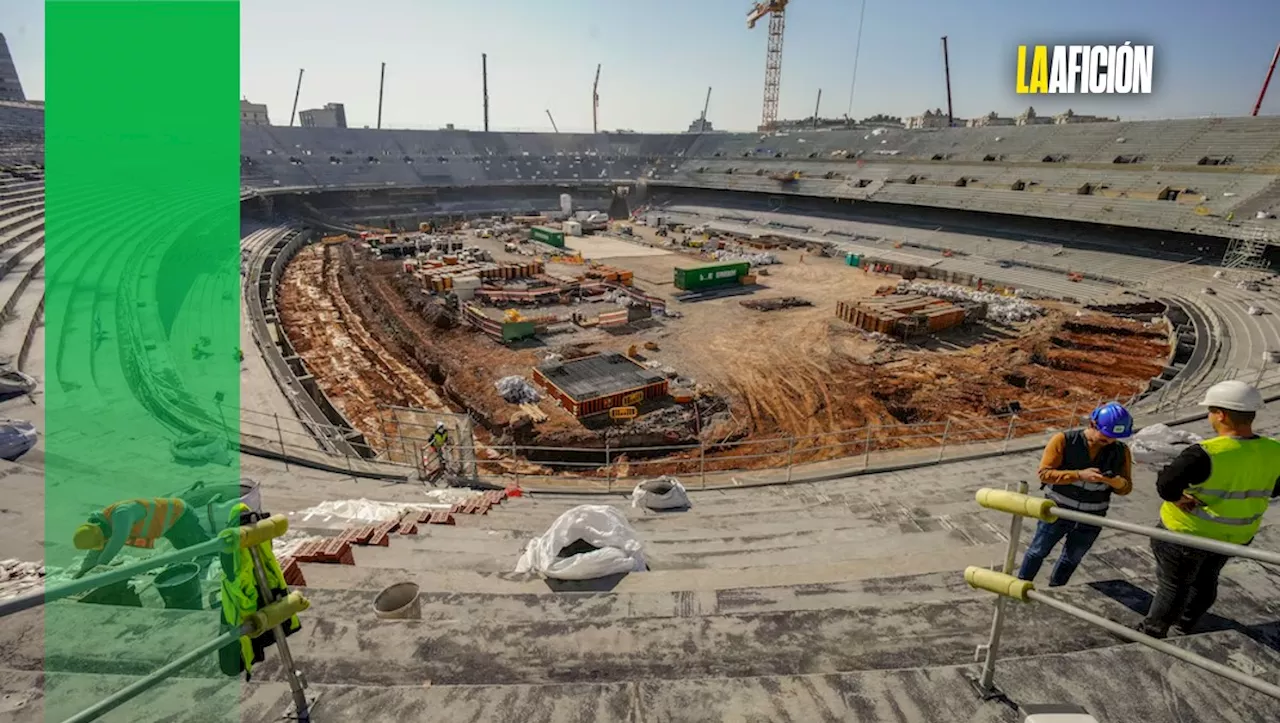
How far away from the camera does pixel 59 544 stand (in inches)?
238

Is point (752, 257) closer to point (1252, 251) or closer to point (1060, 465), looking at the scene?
point (1252, 251)

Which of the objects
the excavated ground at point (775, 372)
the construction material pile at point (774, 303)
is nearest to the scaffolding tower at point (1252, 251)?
the excavated ground at point (775, 372)

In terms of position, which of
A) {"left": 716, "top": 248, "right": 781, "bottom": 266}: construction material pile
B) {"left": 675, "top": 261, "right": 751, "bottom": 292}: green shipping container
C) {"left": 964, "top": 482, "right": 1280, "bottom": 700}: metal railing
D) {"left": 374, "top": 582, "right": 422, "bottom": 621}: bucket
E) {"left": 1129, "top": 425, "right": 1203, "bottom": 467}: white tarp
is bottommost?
{"left": 374, "top": 582, "right": 422, "bottom": 621}: bucket

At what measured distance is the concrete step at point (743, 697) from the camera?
3111mm

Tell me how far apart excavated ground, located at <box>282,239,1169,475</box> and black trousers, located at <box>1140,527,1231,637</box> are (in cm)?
914

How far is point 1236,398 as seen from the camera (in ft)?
11.2

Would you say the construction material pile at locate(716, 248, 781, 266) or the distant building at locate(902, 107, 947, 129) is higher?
the distant building at locate(902, 107, 947, 129)

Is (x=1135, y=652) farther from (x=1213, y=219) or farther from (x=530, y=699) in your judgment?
(x=1213, y=219)

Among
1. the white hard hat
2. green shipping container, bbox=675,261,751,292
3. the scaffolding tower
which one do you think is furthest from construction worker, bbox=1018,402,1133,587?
the scaffolding tower

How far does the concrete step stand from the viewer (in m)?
3.11

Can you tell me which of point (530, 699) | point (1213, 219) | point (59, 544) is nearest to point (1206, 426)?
point (530, 699)

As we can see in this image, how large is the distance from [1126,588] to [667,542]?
4840 mm

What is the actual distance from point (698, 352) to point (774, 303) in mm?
8862

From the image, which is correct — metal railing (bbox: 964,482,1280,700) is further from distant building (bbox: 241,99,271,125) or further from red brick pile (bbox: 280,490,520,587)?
distant building (bbox: 241,99,271,125)
